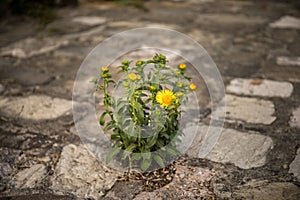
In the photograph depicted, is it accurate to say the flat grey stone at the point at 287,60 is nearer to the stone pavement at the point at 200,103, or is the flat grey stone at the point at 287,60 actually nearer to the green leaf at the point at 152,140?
the stone pavement at the point at 200,103

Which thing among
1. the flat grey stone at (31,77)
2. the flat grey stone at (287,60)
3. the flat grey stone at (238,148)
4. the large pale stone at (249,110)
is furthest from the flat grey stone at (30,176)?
the flat grey stone at (287,60)

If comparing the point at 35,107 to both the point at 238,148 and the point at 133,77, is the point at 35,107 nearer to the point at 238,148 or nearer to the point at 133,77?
the point at 133,77

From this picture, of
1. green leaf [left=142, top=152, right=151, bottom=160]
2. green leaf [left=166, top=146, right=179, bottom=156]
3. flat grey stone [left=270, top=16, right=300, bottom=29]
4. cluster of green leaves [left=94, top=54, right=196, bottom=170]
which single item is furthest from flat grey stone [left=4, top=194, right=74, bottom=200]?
flat grey stone [left=270, top=16, right=300, bottom=29]

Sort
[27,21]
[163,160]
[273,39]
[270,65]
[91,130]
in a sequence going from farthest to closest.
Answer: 1. [27,21]
2. [273,39]
3. [270,65]
4. [91,130]
5. [163,160]

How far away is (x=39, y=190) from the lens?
1636mm

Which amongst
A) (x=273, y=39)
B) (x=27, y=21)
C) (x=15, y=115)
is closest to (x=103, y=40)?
(x=27, y=21)

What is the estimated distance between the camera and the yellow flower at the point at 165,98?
157 cm

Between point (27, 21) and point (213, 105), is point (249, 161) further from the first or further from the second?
point (27, 21)

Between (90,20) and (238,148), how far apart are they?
2799 millimetres

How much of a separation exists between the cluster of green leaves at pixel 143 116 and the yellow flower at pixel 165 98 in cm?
2

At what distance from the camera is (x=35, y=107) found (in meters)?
2.38

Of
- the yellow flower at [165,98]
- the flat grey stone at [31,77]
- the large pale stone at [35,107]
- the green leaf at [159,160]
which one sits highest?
the yellow flower at [165,98]

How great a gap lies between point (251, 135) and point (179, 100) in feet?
2.02

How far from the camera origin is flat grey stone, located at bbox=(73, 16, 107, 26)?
13.1 feet
